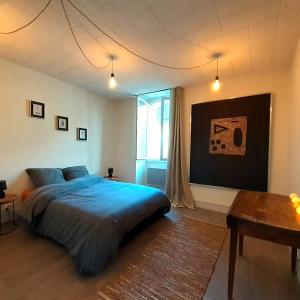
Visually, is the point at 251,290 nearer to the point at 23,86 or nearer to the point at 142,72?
the point at 142,72

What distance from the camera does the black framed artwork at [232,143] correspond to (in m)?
3.16

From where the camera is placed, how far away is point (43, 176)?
311cm

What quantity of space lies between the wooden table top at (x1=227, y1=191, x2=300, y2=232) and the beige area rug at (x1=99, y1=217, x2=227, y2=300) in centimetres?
80

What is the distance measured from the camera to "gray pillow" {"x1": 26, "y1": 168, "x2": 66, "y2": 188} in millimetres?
3057

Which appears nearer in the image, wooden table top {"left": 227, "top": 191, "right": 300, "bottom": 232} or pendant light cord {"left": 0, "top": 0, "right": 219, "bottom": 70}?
wooden table top {"left": 227, "top": 191, "right": 300, "bottom": 232}

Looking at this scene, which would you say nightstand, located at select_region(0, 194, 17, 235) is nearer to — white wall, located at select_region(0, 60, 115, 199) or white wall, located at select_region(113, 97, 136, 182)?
white wall, located at select_region(0, 60, 115, 199)

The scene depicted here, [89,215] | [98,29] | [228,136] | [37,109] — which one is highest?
[98,29]

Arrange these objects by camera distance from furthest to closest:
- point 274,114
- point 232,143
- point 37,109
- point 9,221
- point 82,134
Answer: point 82,134
point 232,143
point 37,109
point 274,114
point 9,221

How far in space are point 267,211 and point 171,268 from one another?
3.69 ft

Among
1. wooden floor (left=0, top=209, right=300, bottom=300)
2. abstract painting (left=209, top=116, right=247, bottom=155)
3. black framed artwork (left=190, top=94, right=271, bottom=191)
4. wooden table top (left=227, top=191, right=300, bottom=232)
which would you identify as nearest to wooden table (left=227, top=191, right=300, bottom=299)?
wooden table top (left=227, top=191, right=300, bottom=232)

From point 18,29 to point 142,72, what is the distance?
5.94 ft

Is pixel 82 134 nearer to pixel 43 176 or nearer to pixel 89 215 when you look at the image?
pixel 43 176

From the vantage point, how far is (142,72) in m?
3.21

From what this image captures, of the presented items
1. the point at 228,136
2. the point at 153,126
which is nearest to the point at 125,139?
the point at 153,126
